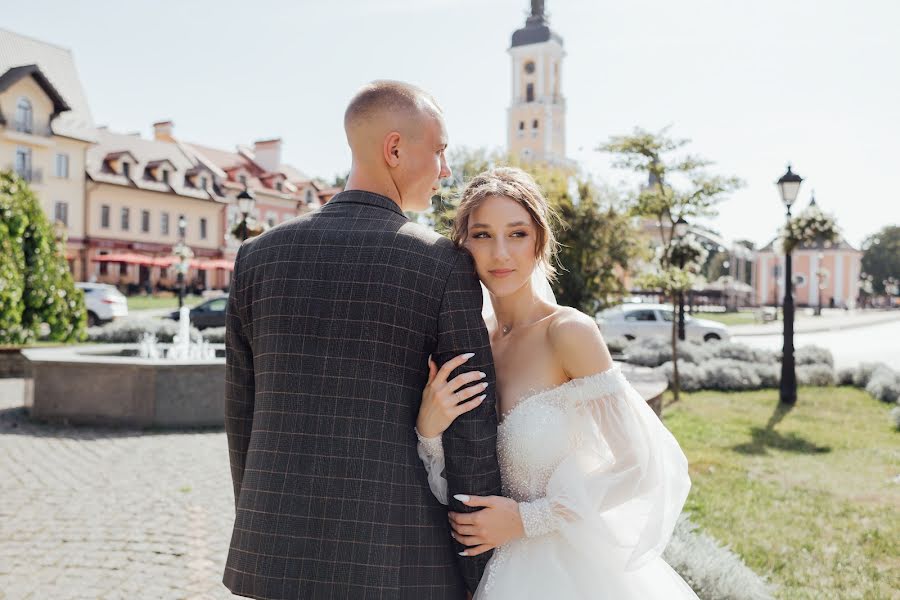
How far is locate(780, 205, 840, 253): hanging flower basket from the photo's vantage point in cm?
1714

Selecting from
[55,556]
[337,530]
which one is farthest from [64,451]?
[337,530]

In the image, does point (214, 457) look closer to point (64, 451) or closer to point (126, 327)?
point (64, 451)

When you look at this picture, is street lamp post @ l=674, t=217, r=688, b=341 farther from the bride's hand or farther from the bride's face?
the bride's hand

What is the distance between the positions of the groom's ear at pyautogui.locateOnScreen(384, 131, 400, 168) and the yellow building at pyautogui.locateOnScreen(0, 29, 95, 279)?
142 feet

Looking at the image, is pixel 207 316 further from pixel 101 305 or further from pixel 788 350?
pixel 788 350

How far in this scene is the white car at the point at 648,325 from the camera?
1029 inches

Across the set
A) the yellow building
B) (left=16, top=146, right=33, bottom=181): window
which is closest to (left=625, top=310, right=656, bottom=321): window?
the yellow building

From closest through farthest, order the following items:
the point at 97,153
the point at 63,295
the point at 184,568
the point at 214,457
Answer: the point at 184,568
the point at 214,457
the point at 63,295
the point at 97,153

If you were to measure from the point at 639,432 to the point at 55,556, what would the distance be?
4.81 meters

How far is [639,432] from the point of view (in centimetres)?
254

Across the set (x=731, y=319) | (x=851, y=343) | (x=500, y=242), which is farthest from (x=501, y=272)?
(x=731, y=319)

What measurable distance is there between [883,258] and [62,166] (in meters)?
101

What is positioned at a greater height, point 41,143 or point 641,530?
point 41,143

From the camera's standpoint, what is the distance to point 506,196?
8.38 feet
